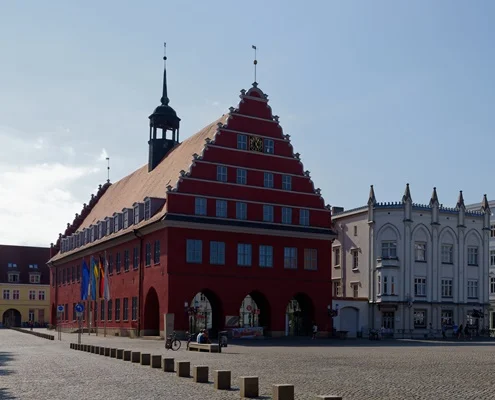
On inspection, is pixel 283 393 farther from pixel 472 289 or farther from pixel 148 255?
pixel 472 289

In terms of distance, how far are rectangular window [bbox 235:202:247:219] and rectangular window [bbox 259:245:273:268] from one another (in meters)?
3.14

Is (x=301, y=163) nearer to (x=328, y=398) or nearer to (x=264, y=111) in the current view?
(x=264, y=111)

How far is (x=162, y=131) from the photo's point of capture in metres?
81.2

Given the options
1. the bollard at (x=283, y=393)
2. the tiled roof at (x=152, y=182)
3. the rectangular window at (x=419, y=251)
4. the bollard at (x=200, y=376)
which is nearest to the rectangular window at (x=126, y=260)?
the tiled roof at (x=152, y=182)

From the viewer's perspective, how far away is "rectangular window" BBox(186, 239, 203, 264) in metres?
63.3

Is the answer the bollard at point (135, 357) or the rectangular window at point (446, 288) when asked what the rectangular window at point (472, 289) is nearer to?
the rectangular window at point (446, 288)

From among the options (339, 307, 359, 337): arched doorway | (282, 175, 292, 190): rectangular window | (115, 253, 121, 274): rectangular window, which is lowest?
(339, 307, 359, 337): arched doorway

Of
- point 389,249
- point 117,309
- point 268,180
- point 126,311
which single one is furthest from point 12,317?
point 268,180

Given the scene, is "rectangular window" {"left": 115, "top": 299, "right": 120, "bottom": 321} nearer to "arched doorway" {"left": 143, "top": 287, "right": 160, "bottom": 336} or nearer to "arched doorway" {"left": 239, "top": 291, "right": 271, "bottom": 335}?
"arched doorway" {"left": 143, "top": 287, "right": 160, "bottom": 336}

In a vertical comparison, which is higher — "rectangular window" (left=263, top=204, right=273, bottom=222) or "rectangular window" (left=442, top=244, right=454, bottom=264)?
"rectangular window" (left=263, top=204, right=273, bottom=222)

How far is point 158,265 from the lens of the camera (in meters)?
64.6

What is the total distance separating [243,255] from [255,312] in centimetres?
582

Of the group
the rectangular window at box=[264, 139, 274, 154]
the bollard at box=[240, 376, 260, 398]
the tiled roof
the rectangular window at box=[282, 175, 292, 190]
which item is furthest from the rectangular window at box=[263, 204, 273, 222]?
the bollard at box=[240, 376, 260, 398]

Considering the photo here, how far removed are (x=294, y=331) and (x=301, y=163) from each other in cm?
1508
